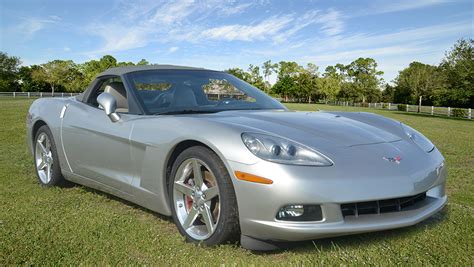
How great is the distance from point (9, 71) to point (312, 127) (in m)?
89.0

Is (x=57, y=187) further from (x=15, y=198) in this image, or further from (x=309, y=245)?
(x=309, y=245)

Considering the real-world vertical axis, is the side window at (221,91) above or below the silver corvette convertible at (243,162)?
above

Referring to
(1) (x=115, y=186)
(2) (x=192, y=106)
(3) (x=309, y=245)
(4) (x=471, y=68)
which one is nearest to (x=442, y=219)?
(3) (x=309, y=245)

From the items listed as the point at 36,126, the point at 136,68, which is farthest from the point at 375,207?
the point at 36,126

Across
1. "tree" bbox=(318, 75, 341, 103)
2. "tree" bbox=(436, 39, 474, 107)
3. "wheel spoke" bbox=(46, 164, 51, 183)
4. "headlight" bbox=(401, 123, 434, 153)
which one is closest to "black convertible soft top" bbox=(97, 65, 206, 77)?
"wheel spoke" bbox=(46, 164, 51, 183)

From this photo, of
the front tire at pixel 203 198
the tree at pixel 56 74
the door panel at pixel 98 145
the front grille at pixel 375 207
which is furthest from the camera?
the tree at pixel 56 74

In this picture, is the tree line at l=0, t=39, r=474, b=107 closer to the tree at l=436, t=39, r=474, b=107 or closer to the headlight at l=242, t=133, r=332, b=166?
the tree at l=436, t=39, r=474, b=107

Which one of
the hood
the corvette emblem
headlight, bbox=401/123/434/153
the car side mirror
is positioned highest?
the car side mirror

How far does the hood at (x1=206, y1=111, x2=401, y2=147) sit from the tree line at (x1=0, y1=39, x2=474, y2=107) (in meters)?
31.2

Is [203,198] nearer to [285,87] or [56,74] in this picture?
[56,74]

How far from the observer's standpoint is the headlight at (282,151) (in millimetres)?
2586

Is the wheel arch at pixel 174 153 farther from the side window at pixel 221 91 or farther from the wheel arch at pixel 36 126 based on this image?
the wheel arch at pixel 36 126

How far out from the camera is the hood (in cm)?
287

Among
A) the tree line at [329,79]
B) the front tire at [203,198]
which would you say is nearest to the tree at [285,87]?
the tree line at [329,79]
